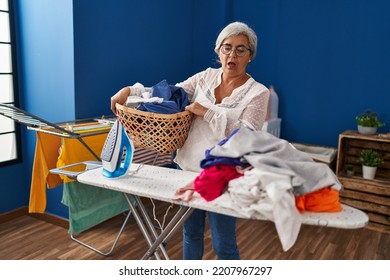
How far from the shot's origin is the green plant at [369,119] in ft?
9.72

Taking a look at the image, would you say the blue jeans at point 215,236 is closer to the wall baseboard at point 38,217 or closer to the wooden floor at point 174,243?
the wooden floor at point 174,243

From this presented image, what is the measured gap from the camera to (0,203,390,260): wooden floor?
7.90ft

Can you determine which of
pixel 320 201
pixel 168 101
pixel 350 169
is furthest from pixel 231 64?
pixel 350 169

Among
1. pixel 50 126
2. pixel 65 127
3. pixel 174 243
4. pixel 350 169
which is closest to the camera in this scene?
pixel 50 126

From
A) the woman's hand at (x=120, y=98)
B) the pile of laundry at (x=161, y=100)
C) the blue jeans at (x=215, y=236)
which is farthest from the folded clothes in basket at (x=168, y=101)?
the blue jeans at (x=215, y=236)

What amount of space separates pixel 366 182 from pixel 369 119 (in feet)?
1.61

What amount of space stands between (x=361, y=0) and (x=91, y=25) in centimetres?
213

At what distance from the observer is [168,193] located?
1292 mm

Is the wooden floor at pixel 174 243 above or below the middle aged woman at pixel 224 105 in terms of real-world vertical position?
Result: below

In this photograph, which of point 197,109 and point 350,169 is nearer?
point 197,109

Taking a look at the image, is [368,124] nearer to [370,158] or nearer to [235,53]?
[370,158]

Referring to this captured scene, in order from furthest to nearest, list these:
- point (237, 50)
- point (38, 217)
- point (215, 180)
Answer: point (38, 217)
point (237, 50)
point (215, 180)

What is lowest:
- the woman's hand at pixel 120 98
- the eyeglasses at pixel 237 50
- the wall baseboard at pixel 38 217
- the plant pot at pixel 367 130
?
the wall baseboard at pixel 38 217

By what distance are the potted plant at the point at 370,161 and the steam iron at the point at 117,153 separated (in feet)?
7.13
